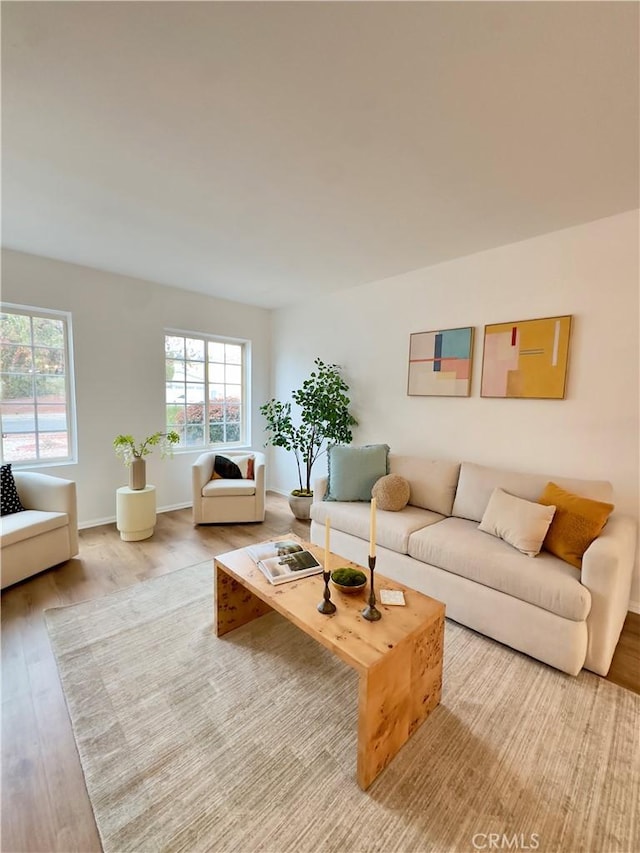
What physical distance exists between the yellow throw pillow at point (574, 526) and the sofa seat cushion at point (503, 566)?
2.5 inches

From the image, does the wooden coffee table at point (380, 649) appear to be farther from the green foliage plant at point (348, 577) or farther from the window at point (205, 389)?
the window at point (205, 389)

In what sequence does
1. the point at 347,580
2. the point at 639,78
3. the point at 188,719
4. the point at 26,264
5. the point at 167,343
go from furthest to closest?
the point at 167,343, the point at 26,264, the point at 347,580, the point at 188,719, the point at 639,78

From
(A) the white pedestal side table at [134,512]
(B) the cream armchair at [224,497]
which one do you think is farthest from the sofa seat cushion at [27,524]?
(B) the cream armchair at [224,497]

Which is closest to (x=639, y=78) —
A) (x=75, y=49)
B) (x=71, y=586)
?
(x=75, y=49)

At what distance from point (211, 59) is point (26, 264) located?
2889mm

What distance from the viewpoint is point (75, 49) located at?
4.16ft

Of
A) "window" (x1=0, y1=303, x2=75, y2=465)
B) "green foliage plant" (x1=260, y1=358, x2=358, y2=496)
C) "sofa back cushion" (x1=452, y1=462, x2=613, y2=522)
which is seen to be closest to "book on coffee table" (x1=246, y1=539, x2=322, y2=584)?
"sofa back cushion" (x1=452, y1=462, x2=613, y2=522)

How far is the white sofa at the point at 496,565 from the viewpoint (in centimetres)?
174

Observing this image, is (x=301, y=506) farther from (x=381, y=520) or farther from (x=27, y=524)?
(x=27, y=524)

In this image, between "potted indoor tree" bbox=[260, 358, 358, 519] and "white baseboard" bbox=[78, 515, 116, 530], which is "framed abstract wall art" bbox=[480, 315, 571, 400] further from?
"white baseboard" bbox=[78, 515, 116, 530]

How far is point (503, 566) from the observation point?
6.46 ft

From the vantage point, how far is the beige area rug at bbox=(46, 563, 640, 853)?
1.13 meters

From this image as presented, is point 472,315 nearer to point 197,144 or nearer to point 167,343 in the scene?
point 197,144

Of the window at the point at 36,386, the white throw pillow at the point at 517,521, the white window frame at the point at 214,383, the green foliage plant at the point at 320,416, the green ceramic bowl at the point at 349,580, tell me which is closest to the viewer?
the green ceramic bowl at the point at 349,580
